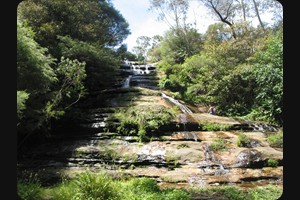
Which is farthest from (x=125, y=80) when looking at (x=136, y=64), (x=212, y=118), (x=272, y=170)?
(x=272, y=170)

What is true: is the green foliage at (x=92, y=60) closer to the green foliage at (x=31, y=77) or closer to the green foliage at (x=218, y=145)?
the green foliage at (x=31, y=77)

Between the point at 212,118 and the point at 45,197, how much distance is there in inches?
271

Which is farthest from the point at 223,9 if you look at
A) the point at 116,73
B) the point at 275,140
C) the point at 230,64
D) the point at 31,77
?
the point at 31,77

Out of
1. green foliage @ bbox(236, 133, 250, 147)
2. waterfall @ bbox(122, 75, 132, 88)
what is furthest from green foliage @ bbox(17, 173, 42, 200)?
waterfall @ bbox(122, 75, 132, 88)

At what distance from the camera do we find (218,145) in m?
8.98

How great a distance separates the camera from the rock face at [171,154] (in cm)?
766

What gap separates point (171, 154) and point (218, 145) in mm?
1575

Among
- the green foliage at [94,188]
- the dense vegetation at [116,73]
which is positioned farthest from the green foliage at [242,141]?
the green foliage at [94,188]

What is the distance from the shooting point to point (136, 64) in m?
21.1

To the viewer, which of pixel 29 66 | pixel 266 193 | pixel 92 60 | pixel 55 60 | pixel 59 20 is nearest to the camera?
pixel 266 193

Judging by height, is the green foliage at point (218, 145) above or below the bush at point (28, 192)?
above

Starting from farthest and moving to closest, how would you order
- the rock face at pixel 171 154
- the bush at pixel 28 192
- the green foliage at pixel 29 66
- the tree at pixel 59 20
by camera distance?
1. the tree at pixel 59 20
2. the rock face at pixel 171 154
3. the green foliage at pixel 29 66
4. the bush at pixel 28 192

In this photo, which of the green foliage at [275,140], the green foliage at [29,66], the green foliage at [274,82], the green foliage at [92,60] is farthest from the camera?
the green foliage at [92,60]

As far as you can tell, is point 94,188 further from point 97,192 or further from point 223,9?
point 223,9
